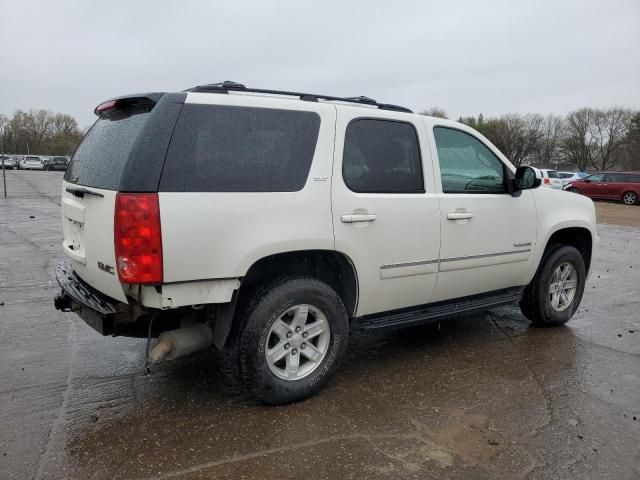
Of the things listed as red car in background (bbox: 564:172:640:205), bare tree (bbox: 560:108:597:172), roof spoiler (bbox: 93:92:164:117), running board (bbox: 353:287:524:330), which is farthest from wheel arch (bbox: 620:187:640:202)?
bare tree (bbox: 560:108:597:172)

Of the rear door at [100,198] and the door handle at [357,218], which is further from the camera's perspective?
the door handle at [357,218]

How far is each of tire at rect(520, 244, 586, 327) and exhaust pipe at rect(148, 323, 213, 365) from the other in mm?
3289

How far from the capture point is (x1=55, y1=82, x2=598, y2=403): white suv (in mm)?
3121

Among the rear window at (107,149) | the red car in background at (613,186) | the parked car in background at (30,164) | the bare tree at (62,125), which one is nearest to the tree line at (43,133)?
the bare tree at (62,125)

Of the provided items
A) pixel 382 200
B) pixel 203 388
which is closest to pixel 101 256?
pixel 203 388

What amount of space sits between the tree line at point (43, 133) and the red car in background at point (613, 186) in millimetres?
64893

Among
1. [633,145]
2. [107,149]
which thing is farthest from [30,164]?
[633,145]

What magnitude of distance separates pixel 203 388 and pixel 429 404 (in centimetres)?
157

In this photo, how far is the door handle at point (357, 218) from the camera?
12.0 ft

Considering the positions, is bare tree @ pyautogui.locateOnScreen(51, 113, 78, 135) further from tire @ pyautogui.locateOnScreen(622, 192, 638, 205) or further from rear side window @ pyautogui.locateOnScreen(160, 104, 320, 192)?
rear side window @ pyautogui.locateOnScreen(160, 104, 320, 192)

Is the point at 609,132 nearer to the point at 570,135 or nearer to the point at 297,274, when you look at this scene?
the point at 570,135

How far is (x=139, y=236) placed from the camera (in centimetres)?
300

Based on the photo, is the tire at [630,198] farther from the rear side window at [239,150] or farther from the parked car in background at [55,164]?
the parked car in background at [55,164]

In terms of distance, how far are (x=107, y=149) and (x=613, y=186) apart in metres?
28.3
